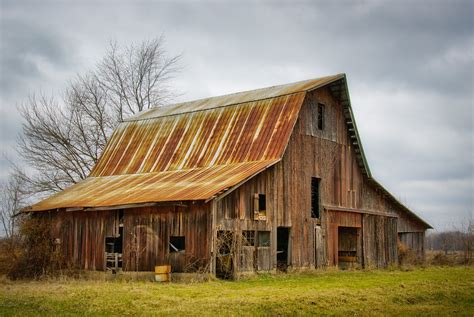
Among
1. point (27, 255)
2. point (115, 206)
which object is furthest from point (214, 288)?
point (27, 255)

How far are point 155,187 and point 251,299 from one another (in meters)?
10.9

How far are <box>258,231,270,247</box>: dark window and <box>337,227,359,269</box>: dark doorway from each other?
677cm

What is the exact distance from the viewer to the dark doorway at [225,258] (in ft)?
74.7

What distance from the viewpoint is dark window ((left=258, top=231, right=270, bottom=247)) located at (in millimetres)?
24406

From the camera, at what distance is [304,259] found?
2641cm

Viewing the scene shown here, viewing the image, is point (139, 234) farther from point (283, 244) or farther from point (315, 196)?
point (315, 196)

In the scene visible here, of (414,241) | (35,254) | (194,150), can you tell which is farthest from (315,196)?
(35,254)

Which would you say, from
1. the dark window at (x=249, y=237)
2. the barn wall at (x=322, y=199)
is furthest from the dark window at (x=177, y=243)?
the dark window at (x=249, y=237)

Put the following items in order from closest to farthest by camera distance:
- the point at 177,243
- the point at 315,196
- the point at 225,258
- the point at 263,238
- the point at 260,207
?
the point at 225,258 < the point at 177,243 < the point at 263,238 < the point at 260,207 < the point at 315,196

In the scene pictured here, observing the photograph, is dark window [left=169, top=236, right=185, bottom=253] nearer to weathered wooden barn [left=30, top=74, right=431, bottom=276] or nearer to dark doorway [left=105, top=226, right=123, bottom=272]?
weathered wooden barn [left=30, top=74, right=431, bottom=276]

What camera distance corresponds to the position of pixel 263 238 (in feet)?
80.7

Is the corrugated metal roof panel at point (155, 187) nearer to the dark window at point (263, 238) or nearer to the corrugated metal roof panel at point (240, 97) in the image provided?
the dark window at point (263, 238)

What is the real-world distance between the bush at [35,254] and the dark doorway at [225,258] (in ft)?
25.7

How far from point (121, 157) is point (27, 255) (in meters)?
7.72
